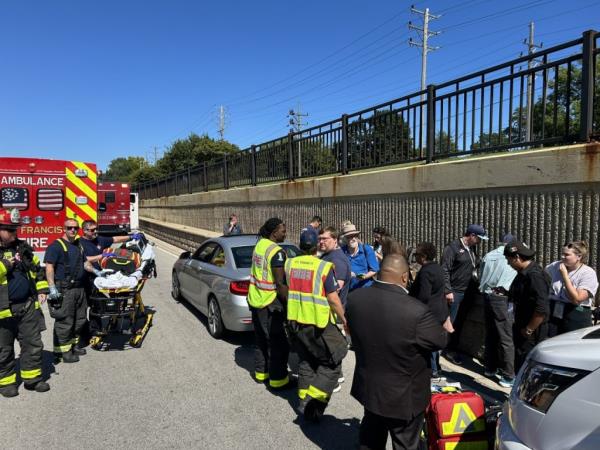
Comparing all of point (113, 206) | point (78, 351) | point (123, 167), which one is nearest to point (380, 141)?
point (78, 351)

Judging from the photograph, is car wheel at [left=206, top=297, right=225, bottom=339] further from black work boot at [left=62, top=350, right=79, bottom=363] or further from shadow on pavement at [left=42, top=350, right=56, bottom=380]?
shadow on pavement at [left=42, top=350, right=56, bottom=380]

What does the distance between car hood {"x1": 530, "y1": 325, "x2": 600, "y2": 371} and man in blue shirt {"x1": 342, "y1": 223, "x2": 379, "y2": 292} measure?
3.80 metres

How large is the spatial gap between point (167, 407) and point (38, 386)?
159 cm

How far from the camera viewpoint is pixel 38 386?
475 centimetres

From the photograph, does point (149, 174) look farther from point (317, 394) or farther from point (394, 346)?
point (394, 346)

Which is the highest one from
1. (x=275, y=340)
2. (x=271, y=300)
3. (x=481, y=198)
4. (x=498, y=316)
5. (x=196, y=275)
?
(x=481, y=198)

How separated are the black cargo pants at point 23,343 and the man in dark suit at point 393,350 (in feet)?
12.6

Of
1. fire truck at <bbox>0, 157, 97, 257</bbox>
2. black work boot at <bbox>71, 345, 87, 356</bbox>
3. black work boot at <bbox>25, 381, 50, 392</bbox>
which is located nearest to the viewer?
black work boot at <bbox>25, 381, 50, 392</bbox>

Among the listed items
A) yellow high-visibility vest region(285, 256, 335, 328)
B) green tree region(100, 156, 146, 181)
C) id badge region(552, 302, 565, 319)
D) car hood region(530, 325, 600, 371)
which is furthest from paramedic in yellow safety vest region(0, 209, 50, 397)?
green tree region(100, 156, 146, 181)

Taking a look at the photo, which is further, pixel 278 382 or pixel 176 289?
pixel 176 289

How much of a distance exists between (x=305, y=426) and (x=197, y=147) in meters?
49.4

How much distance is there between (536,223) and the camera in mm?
5129

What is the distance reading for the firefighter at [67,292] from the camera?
564cm

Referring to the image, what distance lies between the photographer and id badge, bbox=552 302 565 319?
4309 millimetres
